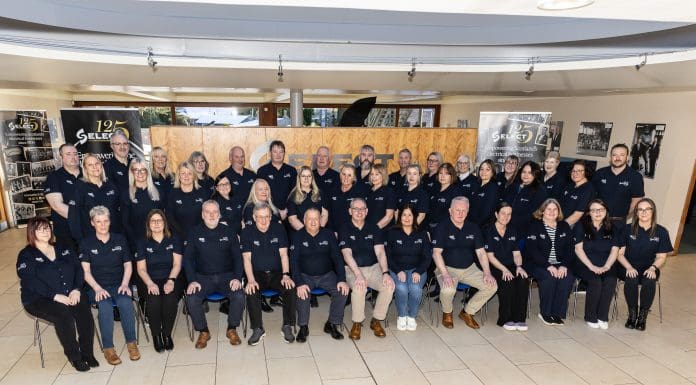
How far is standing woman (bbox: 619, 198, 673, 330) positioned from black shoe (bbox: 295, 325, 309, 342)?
3.34m

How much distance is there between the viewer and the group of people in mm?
3535

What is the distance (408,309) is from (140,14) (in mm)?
4097

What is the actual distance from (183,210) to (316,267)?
1518mm

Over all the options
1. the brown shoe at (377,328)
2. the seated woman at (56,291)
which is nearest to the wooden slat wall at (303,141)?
the seated woman at (56,291)

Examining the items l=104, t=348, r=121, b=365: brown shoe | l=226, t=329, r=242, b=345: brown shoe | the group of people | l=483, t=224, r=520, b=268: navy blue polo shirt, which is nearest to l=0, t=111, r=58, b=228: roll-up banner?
the group of people

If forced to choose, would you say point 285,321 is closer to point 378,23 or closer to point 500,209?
point 500,209

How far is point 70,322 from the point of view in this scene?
3.28 meters

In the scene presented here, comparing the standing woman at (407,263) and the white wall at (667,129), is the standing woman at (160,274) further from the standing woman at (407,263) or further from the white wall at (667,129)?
the white wall at (667,129)

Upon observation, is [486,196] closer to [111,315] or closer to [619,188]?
[619,188]

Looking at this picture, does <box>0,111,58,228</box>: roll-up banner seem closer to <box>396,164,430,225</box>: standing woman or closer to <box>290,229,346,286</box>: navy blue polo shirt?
<box>290,229,346,286</box>: navy blue polo shirt

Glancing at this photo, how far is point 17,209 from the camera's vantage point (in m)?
7.49

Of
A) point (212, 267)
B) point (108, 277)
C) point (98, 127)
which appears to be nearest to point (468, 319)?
point (212, 267)

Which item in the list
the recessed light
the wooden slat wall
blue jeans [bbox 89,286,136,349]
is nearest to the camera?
the recessed light

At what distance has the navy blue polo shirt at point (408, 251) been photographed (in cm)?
412
